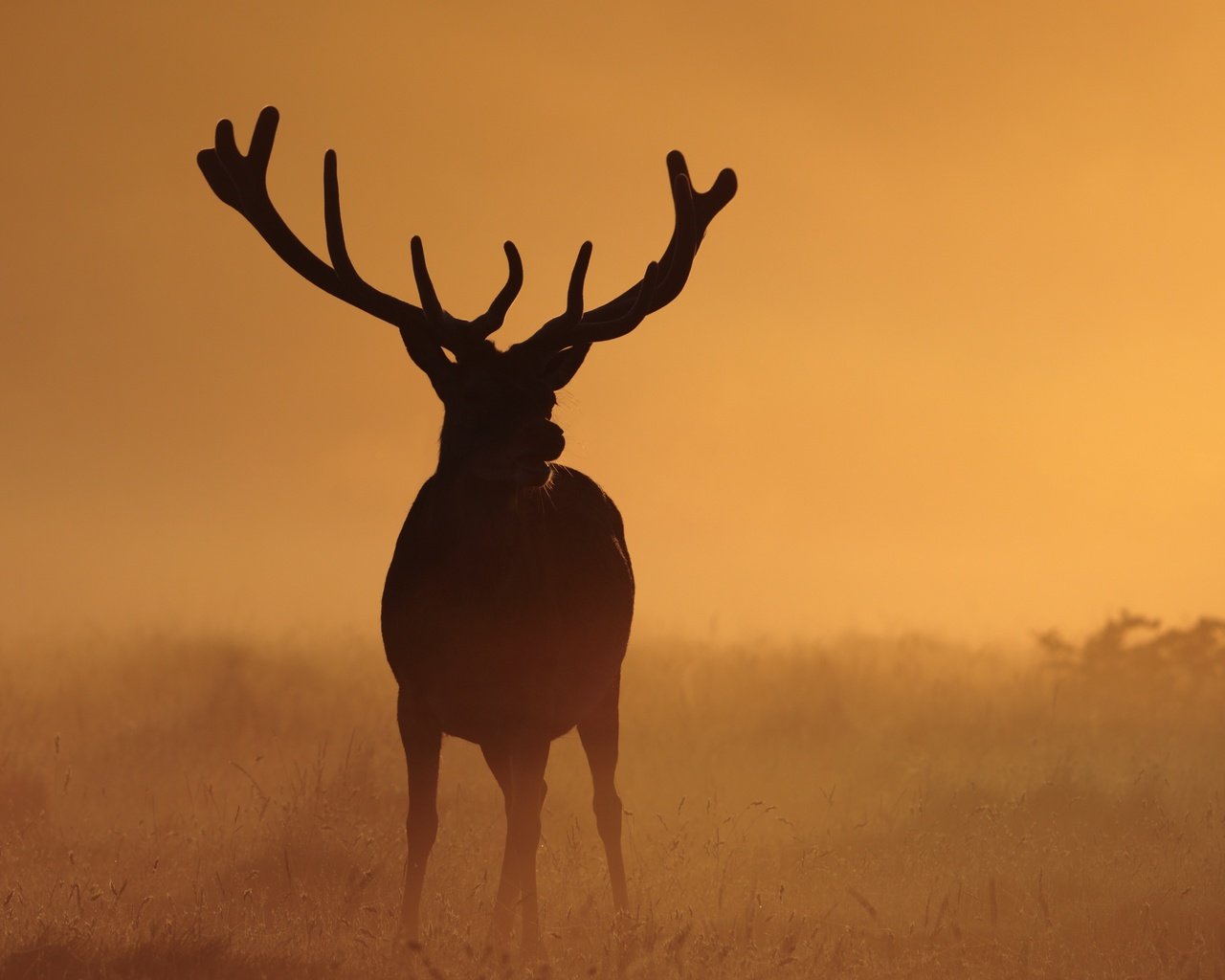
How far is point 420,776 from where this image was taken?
8969 millimetres

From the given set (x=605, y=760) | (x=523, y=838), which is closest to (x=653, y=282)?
(x=605, y=760)

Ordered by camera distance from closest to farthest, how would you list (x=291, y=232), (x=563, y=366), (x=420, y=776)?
(x=420, y=776), (x=563, y=366), (x=291, y=232)

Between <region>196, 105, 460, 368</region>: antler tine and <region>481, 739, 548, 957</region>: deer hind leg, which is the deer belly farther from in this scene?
<region>196, 105, 460, 368</region>: antler tine

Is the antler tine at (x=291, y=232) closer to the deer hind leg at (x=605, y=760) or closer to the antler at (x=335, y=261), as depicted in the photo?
the antler at (x=335, y=261)

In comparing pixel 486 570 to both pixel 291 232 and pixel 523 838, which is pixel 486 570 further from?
pixel 291 232

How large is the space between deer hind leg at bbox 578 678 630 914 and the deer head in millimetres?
2167

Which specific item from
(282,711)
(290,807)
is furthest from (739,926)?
(282,711)

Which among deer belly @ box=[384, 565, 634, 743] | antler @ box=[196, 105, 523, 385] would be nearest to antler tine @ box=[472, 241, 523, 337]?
antler @ box=[196, 105, 523, 385]

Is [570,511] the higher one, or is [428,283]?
[428,283]

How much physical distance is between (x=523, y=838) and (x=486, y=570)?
1385 mm

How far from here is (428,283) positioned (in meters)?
8.74

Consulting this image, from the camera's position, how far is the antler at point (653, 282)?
9117 mm

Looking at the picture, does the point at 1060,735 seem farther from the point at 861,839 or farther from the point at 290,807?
the point at 290,807

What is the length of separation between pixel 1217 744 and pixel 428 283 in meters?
8.04
